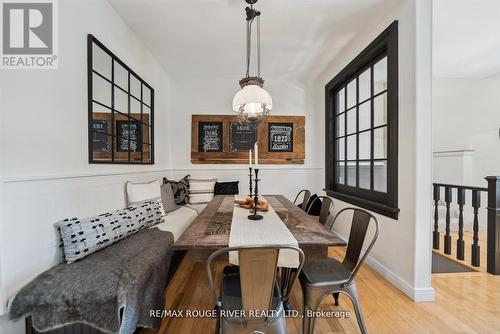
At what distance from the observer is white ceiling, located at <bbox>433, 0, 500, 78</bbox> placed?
7.32ft

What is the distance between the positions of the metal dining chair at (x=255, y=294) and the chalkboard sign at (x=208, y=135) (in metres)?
3.25

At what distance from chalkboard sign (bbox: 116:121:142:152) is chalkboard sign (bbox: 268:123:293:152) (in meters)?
2.26

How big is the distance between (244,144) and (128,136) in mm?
2098

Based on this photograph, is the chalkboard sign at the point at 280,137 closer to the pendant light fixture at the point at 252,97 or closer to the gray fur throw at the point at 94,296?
the pendant light fixture at the point at 252,97

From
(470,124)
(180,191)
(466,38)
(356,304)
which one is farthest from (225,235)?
(470,124)

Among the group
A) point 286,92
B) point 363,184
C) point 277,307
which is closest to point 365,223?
point 277,307

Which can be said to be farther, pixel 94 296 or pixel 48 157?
pixel 48 157

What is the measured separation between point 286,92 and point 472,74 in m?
3.15

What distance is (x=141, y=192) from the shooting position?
2545 mm

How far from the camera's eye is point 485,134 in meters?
4.07

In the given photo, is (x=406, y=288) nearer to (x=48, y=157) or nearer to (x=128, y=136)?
(x=48, y=157)

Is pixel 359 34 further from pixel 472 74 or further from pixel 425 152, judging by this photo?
pixel 472 74

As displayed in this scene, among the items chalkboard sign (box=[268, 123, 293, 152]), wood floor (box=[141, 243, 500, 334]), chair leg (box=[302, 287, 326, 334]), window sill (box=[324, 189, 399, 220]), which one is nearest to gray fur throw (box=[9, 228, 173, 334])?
wood floor (box=[141, 243, 500, 334])

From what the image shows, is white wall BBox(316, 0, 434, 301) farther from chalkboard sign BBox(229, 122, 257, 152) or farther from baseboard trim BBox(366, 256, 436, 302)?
chalkboard sign BBox(229, 122, 257, 152)
